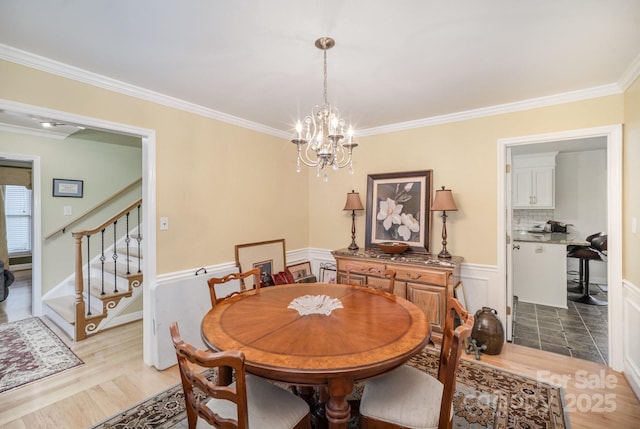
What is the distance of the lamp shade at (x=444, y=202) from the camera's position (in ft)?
9.81

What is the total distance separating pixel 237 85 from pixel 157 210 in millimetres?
1307

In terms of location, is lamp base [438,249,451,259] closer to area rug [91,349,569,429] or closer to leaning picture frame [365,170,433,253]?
leaning picture frame [365,170,433,253]

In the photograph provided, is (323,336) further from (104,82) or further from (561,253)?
(561,253)

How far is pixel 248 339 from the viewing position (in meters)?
1.46

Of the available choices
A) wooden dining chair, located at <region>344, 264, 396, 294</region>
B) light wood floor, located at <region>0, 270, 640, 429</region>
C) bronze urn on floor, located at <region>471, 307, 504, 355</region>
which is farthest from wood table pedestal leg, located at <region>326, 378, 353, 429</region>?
bronze urn on floor, located at <region>471, 307, 504, 355</region>

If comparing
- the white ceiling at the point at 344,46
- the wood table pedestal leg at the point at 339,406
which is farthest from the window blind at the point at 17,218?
the wood table pedestal leg at the point at 339,406

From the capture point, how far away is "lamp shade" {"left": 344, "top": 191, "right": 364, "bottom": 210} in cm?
363

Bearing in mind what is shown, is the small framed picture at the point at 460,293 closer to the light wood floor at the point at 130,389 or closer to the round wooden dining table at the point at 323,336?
the light wood floor at the point at 130,389

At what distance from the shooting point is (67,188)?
417 cm

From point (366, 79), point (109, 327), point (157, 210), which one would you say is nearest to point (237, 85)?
point (366, 79)

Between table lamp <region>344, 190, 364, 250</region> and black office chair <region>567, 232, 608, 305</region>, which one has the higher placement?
table lamp <region>344, 190, 364, 250</region>

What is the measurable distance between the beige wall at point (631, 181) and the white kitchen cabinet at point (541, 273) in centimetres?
166

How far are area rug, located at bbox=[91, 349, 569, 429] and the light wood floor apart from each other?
4.0 inches

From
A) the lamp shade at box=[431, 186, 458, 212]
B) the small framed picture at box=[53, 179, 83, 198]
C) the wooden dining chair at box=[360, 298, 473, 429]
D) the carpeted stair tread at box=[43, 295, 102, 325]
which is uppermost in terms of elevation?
the small framed picture at box=[53, 179, 83, 198]
